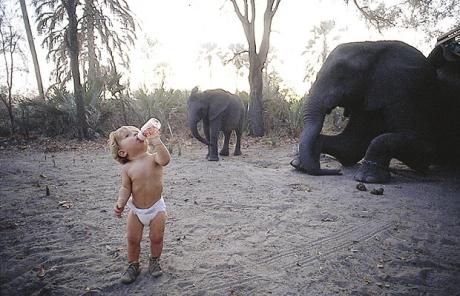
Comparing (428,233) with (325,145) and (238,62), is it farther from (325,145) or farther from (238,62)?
(238,62)

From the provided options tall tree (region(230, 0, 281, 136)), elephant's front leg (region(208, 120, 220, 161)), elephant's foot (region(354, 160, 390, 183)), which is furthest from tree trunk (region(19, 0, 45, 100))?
elephant's foot (region(354, 160, 390, 183))

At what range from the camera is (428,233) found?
3.12m

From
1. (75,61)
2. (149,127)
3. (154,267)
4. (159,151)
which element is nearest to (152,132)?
(149,127)

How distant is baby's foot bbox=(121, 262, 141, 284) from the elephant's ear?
4541 millimetres

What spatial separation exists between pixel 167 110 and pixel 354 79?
A: 26.5 ft

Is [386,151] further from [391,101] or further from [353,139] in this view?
[353,139]

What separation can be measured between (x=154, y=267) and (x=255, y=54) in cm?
930

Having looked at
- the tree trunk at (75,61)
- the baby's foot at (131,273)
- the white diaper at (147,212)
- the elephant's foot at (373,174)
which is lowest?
the baby's foot at (131,273)

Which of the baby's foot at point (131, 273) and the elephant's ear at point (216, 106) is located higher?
the elephant's ear at point (216, 106)

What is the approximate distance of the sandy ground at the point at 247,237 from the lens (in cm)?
236

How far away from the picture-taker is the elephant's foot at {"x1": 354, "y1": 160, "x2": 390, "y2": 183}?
16.1 ft

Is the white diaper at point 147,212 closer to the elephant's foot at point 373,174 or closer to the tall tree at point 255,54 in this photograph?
the elephant's foot at point 373,174

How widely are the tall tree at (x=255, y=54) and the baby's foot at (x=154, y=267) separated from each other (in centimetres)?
883

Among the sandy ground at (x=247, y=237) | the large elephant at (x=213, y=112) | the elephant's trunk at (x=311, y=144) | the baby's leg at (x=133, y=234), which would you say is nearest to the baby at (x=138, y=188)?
the baby's leg at (x=133, y=234)
